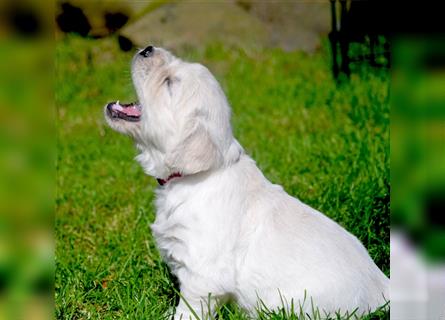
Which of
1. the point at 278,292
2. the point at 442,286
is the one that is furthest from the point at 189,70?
the point at 442,286

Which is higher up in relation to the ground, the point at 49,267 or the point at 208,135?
the point at 49,267

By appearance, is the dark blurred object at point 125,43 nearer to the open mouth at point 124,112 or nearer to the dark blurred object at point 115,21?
the dark blurred object at point 115,21

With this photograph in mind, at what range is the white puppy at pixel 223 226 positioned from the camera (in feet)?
10.6

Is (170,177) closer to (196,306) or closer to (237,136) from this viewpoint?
(196,306)

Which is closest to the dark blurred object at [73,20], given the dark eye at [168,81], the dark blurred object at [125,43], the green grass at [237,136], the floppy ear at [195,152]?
the green grass at [237,136]

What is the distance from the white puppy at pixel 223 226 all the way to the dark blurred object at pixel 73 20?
253 inches

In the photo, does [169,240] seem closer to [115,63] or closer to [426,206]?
[426,206]

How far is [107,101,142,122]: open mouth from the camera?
3.59m

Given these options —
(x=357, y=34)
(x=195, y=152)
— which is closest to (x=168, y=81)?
(x=195, y=152)

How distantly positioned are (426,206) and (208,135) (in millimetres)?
1892

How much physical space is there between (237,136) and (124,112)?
3064mm

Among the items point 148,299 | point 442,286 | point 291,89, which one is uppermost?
point 442,286

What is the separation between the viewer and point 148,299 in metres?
3.73

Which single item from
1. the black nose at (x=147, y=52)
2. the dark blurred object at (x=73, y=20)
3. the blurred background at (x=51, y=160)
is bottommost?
the dark blurred object at (x=73, y=20)
